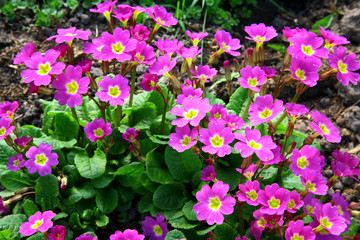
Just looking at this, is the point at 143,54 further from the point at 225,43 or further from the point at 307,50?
the point at 307,50

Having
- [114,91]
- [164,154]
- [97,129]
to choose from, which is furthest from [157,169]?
[114,91]

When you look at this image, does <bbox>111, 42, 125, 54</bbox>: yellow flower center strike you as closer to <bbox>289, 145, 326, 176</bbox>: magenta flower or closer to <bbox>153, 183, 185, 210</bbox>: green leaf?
<bbox>153, 183, 185, 210</bbox>: green leaf

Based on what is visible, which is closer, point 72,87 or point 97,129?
point 72,87

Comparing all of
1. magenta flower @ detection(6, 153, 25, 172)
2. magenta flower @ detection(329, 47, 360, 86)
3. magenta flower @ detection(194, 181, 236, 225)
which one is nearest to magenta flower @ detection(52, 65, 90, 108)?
magenta flower @ detection(6, 153, 25, 172)

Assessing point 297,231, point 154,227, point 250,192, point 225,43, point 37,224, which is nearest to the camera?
point 297,231

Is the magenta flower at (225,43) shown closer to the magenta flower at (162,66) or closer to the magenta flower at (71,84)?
the magenta flower at (162,66)

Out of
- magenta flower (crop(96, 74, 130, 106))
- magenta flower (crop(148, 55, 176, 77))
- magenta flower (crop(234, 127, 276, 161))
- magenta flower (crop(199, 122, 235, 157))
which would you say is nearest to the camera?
magenta flower (crop(234, 127, 276, 161))

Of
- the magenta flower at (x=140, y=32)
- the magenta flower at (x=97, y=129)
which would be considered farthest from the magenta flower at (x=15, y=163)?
the magenta flower at (x=140, y=32)
